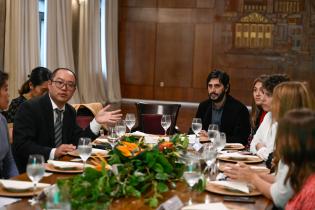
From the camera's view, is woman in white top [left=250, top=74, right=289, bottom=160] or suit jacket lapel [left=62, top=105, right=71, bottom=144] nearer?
woman in white top [left=250, top=74, right=289, bottom=160]

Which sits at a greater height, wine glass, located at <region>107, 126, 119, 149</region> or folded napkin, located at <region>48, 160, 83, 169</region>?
wine glass, located at <region>107, 126, 119, 149</region>

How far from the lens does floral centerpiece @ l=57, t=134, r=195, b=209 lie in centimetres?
204

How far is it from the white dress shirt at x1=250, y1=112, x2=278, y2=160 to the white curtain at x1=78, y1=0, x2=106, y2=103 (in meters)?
7.84

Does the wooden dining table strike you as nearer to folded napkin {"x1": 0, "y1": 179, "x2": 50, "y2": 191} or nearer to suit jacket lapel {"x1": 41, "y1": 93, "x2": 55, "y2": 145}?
folded napkin {"x1": 0, "y1": 179, "x2": 50, "y2": 191}

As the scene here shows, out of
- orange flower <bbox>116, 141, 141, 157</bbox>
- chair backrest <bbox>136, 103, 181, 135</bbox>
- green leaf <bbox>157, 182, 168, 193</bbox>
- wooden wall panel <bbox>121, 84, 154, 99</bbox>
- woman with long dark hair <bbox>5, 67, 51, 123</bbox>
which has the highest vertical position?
woman with long dark hair <bbox>5, 67, 51, 123</bbox>

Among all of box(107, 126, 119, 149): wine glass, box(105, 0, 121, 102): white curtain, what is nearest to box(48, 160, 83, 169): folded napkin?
box(107, 126, 119, 149): wine glass

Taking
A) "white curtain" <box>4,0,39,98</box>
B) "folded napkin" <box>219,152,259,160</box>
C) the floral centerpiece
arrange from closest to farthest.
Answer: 1. the floral centerpiece
2. "folded napkin" <box>219,152,259,160</box>
3. "white curtain" <box>4,0,39,98</box>

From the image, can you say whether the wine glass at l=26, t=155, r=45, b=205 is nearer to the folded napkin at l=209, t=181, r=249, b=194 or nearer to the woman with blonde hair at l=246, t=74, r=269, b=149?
the folded napkin at l=209, t=181, r=249, b=194

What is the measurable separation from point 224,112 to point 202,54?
340 inches

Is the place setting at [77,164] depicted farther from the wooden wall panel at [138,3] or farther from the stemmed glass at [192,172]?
the wooden wall panel at [138,3]

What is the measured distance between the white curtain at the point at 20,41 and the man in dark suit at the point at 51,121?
14.1ft

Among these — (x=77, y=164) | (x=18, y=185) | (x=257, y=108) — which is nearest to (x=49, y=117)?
(x=77, y=164)

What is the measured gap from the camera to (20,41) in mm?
8359

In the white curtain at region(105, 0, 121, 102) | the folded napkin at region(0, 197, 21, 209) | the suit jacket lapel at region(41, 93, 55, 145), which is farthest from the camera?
the white curtain at region(105, 0, 121, 102)
